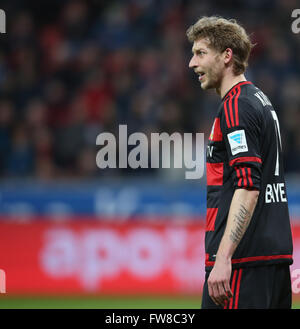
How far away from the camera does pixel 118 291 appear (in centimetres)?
914

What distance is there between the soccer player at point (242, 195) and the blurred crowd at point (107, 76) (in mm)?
5994

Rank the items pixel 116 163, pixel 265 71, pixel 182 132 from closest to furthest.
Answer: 1. pixel 116 163
2. pixel 182 132
3. pixel 265 71

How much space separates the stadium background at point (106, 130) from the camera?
916cm

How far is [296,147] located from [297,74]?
1.77 meters

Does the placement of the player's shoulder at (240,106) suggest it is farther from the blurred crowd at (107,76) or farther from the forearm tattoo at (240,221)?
the blurred crowd at (107,76)

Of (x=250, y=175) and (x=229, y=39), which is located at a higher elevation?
(x=229, y=39)

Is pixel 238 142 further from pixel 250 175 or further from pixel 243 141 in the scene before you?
pixel 250 175

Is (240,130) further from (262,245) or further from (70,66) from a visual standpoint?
(70,66)

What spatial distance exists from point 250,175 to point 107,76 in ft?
27.3

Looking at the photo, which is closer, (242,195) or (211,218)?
(242,195)

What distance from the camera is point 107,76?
1186 cm

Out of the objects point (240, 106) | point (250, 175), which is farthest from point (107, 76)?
point (250, 175)
